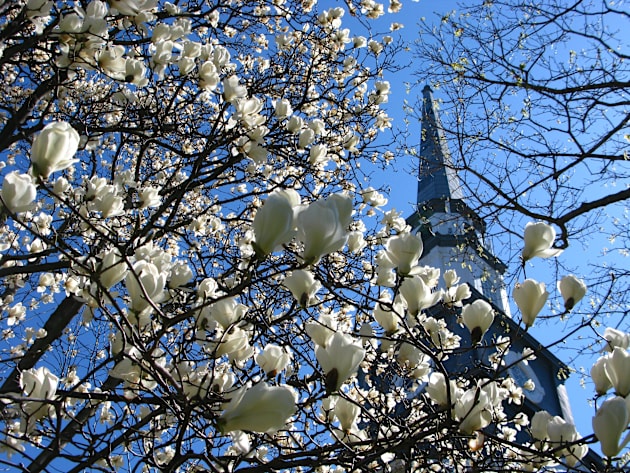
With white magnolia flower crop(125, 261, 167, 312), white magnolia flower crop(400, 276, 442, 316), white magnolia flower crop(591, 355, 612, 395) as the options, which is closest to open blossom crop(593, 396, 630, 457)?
white magnolia flower crop(591, 355, 612, 395)

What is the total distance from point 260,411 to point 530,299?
2.59ft

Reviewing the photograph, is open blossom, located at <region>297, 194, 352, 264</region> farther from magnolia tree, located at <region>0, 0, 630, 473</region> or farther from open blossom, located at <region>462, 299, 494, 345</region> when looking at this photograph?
open blossom, located at <region>462, 299, 494, 345</region>

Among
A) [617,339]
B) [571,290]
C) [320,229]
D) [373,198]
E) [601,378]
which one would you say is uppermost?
[373,198]

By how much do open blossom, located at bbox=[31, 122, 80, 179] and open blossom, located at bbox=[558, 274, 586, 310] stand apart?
1.30m

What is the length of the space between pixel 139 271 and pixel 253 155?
93 centimetres

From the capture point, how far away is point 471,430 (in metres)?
1.20

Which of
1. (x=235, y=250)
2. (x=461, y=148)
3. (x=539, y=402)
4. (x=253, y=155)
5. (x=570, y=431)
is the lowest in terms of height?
(x=570, y=431)

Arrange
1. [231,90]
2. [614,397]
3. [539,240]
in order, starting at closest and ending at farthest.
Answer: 1. [614,397]
2. [539,240]
3. [231,90]

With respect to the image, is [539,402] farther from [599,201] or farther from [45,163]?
[45,163]

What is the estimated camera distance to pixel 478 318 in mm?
1439

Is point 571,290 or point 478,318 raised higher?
point 571,290

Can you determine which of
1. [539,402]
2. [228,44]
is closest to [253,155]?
Result: [228,44]

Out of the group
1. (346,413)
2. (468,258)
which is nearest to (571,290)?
(346,413)

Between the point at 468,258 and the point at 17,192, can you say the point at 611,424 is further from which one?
the point at 468,258
